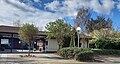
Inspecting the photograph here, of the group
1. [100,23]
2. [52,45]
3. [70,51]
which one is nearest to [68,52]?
[70,51]

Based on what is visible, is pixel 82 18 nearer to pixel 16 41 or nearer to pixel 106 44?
pixel 106 44

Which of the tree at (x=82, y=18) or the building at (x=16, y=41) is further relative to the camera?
the tree at (x=82, y=18)

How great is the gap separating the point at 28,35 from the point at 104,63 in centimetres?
1014

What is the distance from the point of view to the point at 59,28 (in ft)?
115

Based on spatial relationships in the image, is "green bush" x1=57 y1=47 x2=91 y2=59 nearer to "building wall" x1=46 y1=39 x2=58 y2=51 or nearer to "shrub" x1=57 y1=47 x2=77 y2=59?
"shrub" x1=57 y1=47 x2=77 y2=59

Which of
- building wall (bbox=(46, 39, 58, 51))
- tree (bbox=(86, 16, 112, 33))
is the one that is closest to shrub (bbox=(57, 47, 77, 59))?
building wall (bbox=(46, 39, 58, 51))

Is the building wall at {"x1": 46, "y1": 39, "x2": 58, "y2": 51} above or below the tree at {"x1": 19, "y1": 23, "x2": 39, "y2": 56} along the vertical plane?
below

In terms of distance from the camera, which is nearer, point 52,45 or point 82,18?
point 52,45

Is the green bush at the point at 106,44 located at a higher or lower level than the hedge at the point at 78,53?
higher

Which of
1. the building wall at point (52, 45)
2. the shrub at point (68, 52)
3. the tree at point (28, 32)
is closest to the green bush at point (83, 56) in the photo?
the shrub at point (68, 52)

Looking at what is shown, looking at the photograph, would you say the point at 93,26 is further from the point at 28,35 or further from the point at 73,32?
the point at 28,35

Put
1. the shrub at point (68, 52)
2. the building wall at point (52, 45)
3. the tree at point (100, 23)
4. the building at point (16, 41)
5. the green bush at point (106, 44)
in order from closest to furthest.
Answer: the shrub at point (68, 52) < the green bush at point (106, 44) < the building at point (16, 41) < the building wall at point (52, 45) < the tree at point (100, 23)

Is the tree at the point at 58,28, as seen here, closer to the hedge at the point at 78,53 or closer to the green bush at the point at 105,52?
the hedge at the point at 78,53

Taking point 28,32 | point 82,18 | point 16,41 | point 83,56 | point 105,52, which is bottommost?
point 83,56
